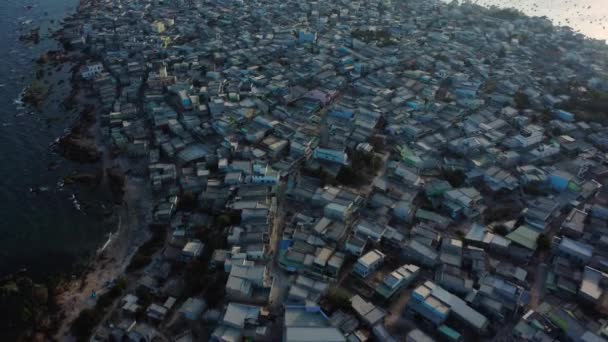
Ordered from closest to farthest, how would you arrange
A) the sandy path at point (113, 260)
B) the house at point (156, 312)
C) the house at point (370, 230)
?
the house at point (156, 312) < the sandy path at point (113, 260) < the house at point (370, 230)

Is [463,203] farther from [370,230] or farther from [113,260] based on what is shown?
[113,260]

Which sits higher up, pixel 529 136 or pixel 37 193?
pixel 529 136

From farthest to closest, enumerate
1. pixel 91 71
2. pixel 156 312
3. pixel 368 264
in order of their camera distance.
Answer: pixel 91 71 → pixel 368 264 → pixel 156 312

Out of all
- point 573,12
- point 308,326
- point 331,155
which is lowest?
point 308,326

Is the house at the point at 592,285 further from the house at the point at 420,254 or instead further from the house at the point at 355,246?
the house at the point at 355,246

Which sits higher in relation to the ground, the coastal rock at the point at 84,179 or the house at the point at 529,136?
the house at the point at 529,136

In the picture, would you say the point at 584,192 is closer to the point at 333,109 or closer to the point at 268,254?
the point at 333,109

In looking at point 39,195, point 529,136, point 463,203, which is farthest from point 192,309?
point 529,136

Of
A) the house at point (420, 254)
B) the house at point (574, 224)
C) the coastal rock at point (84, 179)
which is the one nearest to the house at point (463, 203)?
the house at point (420, 254)
